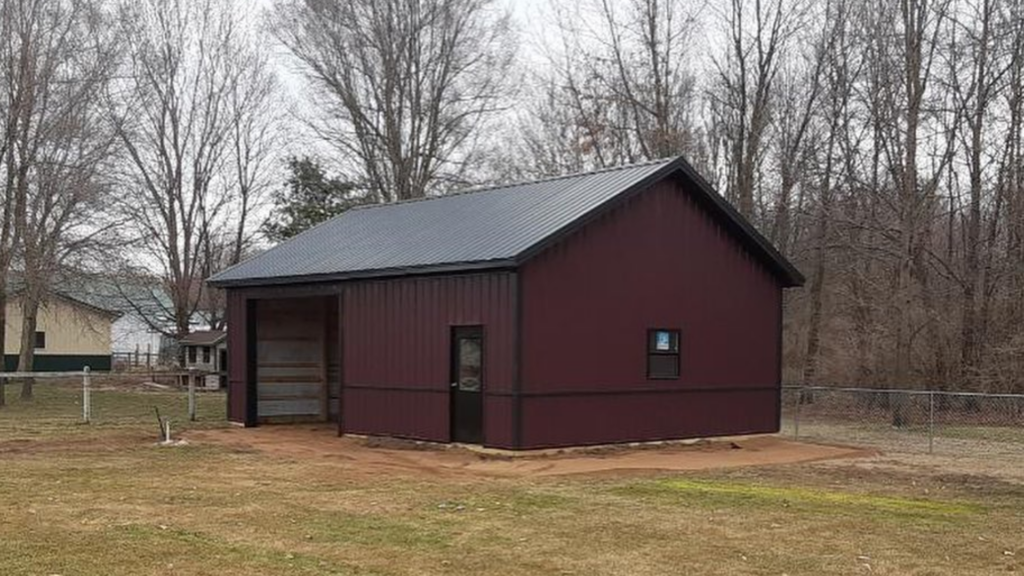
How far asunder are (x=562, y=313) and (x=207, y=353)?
26468 mm

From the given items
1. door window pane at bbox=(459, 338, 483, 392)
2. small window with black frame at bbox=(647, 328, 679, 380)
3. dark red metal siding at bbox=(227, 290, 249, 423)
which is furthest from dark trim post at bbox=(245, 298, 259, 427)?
small window with black frame at bbox=(647, 328, 679, 380)

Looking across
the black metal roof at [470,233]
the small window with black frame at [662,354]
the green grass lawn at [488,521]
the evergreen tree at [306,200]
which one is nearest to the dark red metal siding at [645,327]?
the small window with black frame at [662,354]

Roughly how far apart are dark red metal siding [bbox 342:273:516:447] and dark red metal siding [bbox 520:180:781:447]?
1.50 ft

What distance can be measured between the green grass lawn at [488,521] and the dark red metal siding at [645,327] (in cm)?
281

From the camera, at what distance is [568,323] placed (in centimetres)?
1706

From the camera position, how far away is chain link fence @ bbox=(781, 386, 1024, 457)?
1941cm

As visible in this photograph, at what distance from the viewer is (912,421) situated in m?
24.6

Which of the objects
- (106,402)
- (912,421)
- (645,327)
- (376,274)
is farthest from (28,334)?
(912,421)

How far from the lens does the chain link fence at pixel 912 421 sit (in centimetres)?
1941

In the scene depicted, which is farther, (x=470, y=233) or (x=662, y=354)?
(x=470, y=233)

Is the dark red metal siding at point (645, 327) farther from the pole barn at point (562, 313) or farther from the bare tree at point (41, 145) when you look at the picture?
the bare tree at point (41, 145)

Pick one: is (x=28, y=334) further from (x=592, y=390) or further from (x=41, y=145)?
(x=592, y=390)

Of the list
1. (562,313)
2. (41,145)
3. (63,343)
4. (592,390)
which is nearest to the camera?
(562,313)

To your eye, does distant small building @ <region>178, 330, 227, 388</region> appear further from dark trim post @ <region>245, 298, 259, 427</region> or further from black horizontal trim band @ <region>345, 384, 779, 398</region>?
black horizontal trim band @ <region>345, 384, 779, 398</region>
